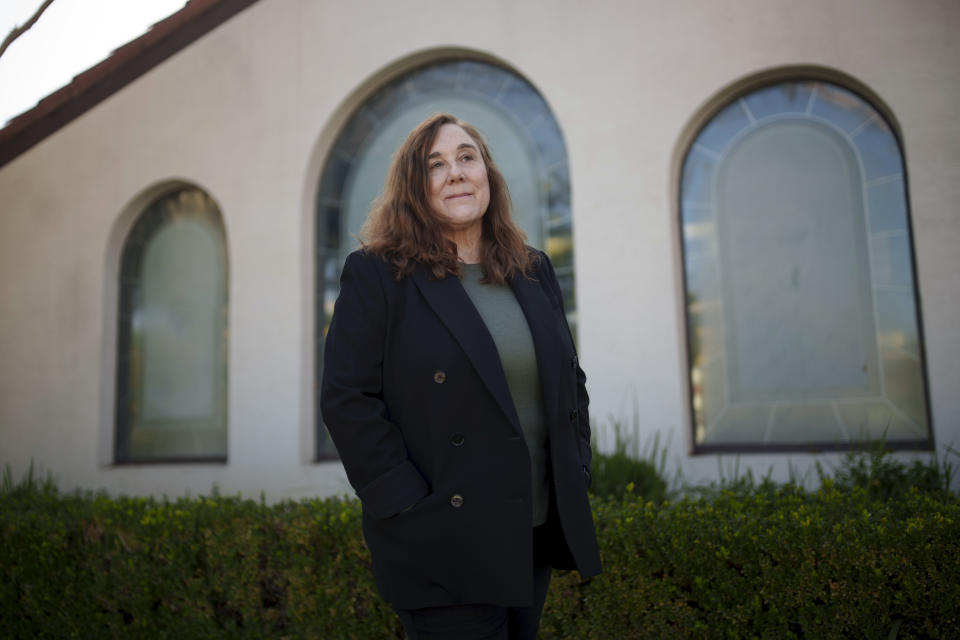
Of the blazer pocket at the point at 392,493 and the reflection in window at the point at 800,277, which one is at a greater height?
the reflection in window at the point at 800,277

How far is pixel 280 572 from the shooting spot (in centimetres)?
386

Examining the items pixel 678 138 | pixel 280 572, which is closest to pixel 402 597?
pixel 280 572

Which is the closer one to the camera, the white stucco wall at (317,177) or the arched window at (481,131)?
the white stucco wall at (317,177)

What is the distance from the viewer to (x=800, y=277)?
5.21 metres

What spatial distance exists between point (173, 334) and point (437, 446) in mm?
6005

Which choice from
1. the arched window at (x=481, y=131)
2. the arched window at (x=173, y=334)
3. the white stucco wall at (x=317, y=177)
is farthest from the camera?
the arched window at (x=173, y=334)

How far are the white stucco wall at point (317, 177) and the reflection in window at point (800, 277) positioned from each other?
21cm

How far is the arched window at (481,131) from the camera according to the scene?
597 cm

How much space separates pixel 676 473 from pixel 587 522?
3.27m

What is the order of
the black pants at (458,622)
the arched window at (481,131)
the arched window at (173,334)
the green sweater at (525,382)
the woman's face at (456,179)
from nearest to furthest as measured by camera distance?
the black pants at (458,622), the green sweater at (525,382), the woman's face at (456,179), the arched window at (481,131), the arched window at (173,334)

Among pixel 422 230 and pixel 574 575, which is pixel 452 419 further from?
pixel 574 575

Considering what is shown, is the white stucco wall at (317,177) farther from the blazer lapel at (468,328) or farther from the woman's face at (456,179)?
the blazer lapel at (468,328)

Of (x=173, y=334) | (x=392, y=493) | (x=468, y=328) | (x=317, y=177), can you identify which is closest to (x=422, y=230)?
(x=468, y=328)

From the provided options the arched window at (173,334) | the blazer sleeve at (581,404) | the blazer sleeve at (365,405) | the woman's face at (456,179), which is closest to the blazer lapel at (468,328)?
the blazer sleeve at (365,405)
